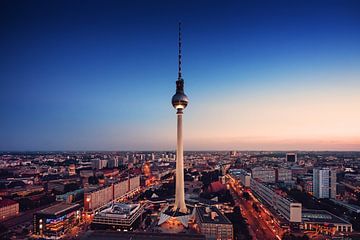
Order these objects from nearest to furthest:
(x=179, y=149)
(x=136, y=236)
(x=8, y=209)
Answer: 1. (x=136, y=236)
2. (x=179, y=149)
3. (x=8, y=209)

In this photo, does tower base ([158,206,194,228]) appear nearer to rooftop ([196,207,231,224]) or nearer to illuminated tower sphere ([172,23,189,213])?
Result: rooftop ([196,207,231,224])

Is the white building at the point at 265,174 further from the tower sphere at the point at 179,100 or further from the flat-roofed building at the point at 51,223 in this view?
the flat-roofed building at the point at 51,223

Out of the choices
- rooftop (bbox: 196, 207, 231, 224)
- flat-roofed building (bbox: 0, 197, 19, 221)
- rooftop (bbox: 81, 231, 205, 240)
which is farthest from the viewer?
flat-roofed building (bbox: 0, 197, 19, 221)

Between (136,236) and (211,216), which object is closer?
(136,236)

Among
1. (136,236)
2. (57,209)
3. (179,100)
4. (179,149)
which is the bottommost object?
(57,209)

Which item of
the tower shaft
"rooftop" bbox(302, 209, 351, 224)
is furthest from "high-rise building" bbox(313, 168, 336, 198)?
the tower shaft

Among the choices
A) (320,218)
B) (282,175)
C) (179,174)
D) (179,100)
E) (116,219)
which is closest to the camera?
(116,219)

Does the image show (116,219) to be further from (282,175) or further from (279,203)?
(282,175)

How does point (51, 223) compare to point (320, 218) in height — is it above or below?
below

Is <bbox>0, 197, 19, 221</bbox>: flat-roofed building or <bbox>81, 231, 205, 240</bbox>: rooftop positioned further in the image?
<bbox>0, 197, 19, 221</bbox>: flat-roofed building

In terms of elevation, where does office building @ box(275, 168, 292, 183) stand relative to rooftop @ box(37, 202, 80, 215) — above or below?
below

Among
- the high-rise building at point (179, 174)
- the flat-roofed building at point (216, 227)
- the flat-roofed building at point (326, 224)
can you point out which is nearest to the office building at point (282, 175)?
the flat-roofed building at point (326, 224)

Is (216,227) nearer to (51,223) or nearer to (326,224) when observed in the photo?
(326,224)

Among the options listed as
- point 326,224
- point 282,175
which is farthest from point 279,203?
point 282,175
